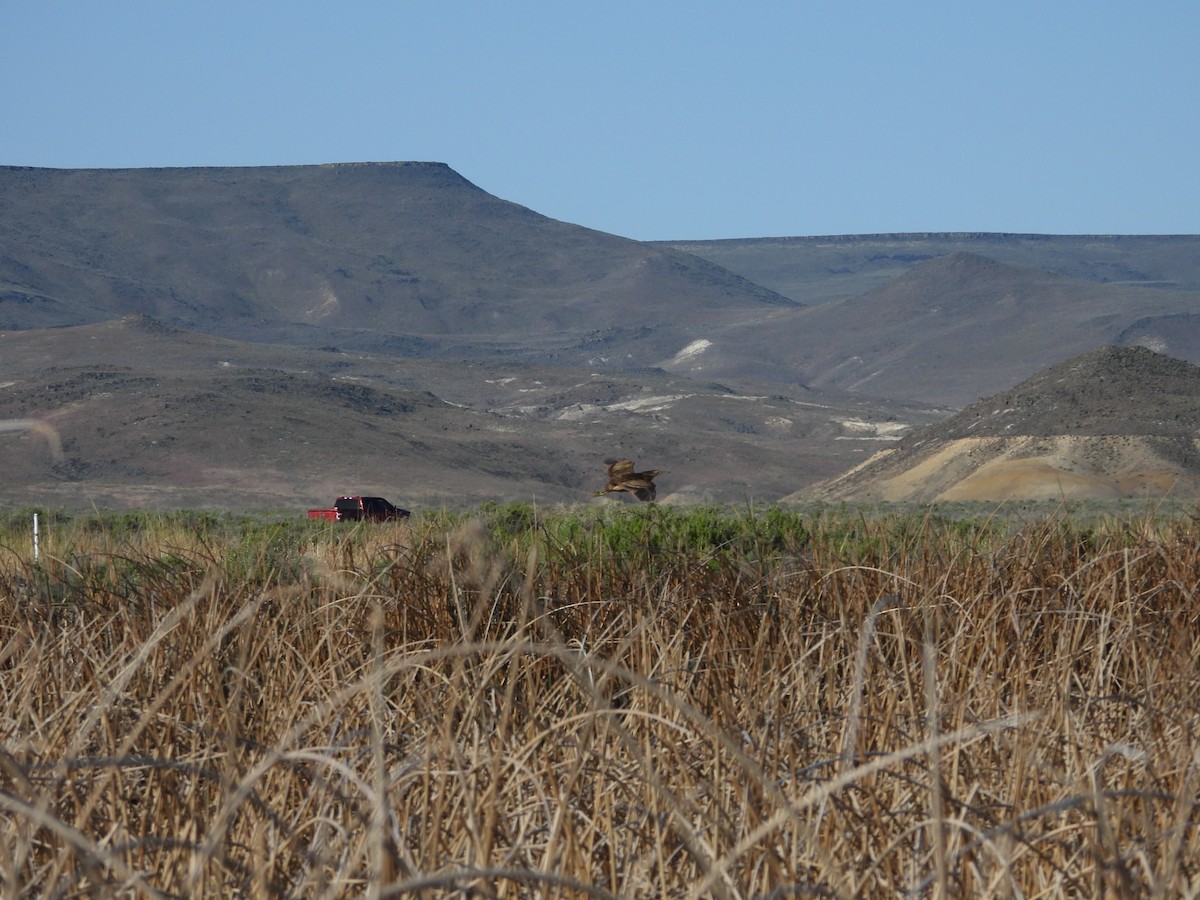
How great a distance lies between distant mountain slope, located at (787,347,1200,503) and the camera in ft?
127

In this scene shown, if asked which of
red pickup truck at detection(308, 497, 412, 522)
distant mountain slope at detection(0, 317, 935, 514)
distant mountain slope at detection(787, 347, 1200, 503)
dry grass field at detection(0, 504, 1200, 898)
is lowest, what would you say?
distant mountain slope at detection(0, 317, 935, 514)

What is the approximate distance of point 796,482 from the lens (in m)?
83.0

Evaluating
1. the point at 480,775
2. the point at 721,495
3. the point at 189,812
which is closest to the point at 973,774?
the point at 480,775

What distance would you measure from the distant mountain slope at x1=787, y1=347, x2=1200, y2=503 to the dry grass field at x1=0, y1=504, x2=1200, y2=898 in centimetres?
2889

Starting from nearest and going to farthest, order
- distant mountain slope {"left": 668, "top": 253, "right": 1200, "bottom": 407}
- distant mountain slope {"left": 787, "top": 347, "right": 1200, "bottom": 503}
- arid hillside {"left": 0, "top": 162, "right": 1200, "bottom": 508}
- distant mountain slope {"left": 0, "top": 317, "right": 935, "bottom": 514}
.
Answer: distant mountain slope {"left": 787, "top": 347, "right": 1200, "bottom": 503}, distant mountain slope {"left": 0, "top": 317, "right": 935, "bottom": 514}, arid hillside {"left": 0, "top": 162, "right": 1200, "bottom": 508}, distant mountain slope {"left": 668, "top": 253, "right": 1200, "bottom": 407}

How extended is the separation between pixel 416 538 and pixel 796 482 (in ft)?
247

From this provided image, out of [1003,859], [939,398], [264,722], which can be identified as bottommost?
[939,398]

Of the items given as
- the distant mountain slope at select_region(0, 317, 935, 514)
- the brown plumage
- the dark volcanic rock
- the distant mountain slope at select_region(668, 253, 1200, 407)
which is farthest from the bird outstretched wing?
the distant mountain slope at select_region(668, 253, 1200, 407)

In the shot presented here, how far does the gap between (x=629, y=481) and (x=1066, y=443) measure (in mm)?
16007

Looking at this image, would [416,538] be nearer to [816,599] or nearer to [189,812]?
[816,599]

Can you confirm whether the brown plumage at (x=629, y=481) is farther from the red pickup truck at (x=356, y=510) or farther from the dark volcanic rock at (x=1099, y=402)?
the dark volcanic rock at (x=1099, y=402)

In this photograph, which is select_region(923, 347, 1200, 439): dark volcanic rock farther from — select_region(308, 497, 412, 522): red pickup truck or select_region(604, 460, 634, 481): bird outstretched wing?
select_region(308, 497, 412, 522): red pickup truck

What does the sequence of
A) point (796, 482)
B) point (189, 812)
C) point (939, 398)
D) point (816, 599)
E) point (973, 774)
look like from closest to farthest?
point (189, 812)
point (973, 774)
point (816, 599)
point (796, 482)
point (939, 398)

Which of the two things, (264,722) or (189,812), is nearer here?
(189,812)
